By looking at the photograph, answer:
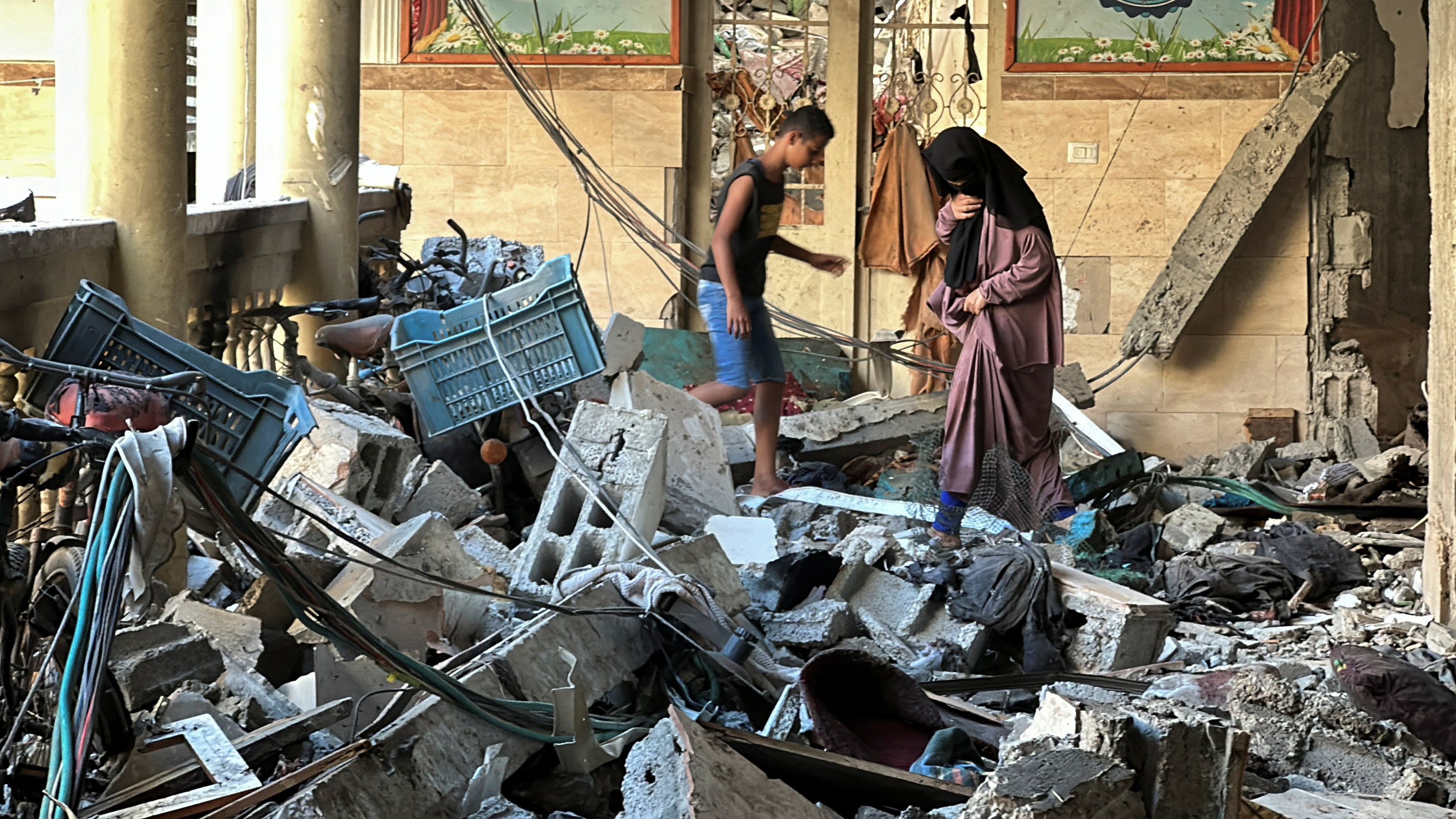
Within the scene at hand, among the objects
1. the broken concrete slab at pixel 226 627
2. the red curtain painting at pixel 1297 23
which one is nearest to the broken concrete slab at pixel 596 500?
the broken concrete slab at pixel 226 627

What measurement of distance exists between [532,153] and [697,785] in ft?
28.8

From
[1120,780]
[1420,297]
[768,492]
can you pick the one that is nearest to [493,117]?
[768,492]

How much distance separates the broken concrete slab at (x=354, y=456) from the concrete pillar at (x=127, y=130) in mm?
740

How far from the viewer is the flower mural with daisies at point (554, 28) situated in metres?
11.4

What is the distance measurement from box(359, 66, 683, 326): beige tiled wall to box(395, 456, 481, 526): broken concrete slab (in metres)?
5.39

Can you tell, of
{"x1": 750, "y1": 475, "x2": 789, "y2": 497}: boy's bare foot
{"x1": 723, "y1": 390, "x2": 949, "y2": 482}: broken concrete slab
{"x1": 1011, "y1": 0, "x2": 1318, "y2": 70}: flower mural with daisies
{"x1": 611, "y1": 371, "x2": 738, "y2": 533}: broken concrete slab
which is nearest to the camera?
{"x1": 611, "y1": 371, "x2": 738, "y2": 533}: broken concrete slab

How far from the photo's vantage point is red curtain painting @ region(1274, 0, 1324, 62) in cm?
1091

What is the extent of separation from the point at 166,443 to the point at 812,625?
3.12m

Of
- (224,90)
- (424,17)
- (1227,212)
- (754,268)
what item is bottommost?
(754,268)

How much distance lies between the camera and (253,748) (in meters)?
3.65

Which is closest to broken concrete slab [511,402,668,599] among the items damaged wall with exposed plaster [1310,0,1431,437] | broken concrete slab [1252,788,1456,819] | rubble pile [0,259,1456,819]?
rubble pile [0,259,1456,819]

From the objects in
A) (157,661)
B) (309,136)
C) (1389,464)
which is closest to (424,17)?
(309,136)

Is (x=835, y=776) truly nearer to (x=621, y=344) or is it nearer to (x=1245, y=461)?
(x=621, y=344)

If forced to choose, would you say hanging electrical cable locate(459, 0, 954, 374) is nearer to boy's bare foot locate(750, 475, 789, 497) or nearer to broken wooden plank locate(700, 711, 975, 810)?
boy's bare foot locate(750, 475, 789, 497)
